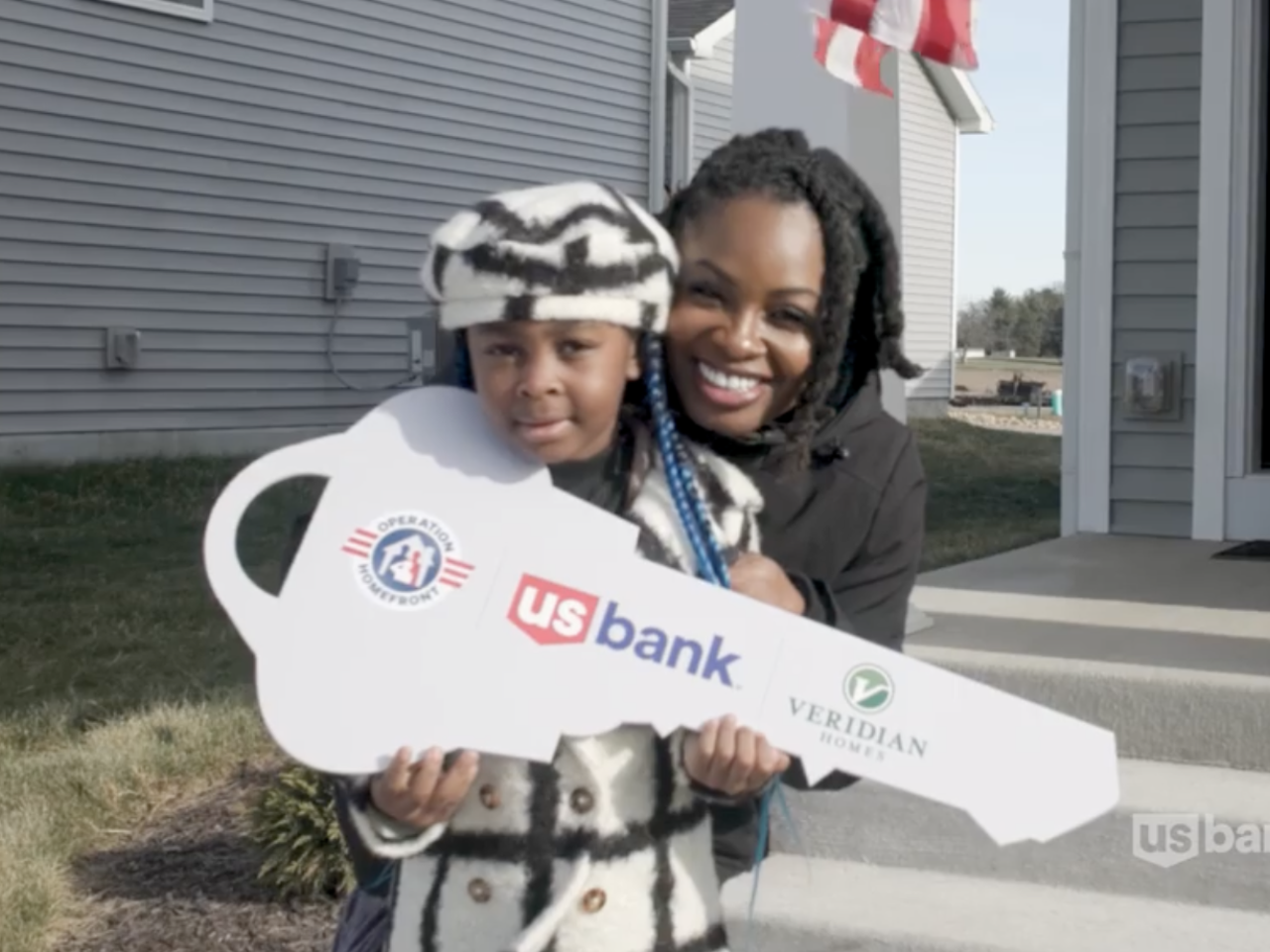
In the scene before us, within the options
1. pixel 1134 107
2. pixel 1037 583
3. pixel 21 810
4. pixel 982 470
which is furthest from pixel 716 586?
pixel 982 470

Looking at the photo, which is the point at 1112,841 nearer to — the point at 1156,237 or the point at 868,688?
the point at 868,688

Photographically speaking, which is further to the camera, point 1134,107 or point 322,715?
point 1134,107

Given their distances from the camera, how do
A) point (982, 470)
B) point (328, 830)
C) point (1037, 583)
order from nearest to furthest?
point (328, 830) → point (1037, 583) → point (982, 470)

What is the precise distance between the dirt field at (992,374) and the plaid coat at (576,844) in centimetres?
1963

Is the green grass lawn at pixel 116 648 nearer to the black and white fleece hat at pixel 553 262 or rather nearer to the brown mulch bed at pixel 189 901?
the brown mulch bed at pixel 189 901

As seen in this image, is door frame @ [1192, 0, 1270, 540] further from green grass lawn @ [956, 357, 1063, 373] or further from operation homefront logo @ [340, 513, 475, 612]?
green grass lawn @ [956, 357, 1063, 373]

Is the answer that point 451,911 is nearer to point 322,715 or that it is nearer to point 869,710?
point 322,715

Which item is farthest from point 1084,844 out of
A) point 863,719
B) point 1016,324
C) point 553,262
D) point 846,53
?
point 1016,324

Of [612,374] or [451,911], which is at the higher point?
[612,374]

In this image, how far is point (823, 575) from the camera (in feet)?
5.00

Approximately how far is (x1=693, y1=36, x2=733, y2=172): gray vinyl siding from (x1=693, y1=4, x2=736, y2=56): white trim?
0.10 metres

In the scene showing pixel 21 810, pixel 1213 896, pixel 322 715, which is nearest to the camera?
pixel 322 715

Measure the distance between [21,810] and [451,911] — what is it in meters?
2.59

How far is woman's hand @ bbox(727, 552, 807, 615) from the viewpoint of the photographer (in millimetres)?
1424
